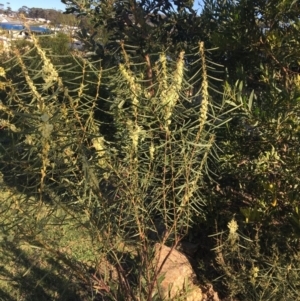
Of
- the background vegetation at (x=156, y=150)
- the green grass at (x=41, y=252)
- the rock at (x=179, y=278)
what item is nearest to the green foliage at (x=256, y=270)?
the background vegetation at (x=156, y=150)

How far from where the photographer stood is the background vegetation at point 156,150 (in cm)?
194

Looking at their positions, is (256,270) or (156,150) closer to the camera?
(156,150)

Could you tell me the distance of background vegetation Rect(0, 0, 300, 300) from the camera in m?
1.94

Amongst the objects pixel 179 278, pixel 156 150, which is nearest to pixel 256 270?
pixel 179 278

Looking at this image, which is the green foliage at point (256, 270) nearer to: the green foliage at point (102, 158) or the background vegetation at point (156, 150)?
the background vegetation at point (156, 150)

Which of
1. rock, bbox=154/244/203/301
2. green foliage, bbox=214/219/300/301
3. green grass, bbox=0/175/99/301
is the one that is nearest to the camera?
green grass, bbox=0/175/99/301

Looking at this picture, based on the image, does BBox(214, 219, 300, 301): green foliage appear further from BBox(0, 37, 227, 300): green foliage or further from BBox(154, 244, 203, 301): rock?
BBox(0, 37, 227, 300): green foliage

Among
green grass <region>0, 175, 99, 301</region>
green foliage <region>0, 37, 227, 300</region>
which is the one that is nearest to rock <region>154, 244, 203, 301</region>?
green grass <region>0, 175, 99, 301</region>

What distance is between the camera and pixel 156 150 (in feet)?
7.18

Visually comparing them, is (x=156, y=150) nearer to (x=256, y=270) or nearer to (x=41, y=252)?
(x=41, y=252)

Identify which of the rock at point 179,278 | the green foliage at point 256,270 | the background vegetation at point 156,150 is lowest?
the rock at point 179,278

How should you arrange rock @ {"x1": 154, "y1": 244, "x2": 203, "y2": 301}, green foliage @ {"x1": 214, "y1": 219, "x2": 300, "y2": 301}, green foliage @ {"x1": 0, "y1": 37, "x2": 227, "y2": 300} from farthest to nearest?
rock @ {"x1": 154, "y1": 244, "x2": 203, "y2": 301} < green foliage @ {"x1": 214, "y1": 219, "x2": 300, "y2": 301} < green foliage @ {"x1": 0, "y1": 37, "x2": 227, "y2": 300}

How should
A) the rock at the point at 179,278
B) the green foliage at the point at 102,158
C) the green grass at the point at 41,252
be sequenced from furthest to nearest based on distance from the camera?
the rock at the point at 179,278 < the green grass at the point at 41,252 < the green foliage at the point at 102,158

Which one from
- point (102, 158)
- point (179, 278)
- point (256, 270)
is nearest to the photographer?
point (102, 158)
